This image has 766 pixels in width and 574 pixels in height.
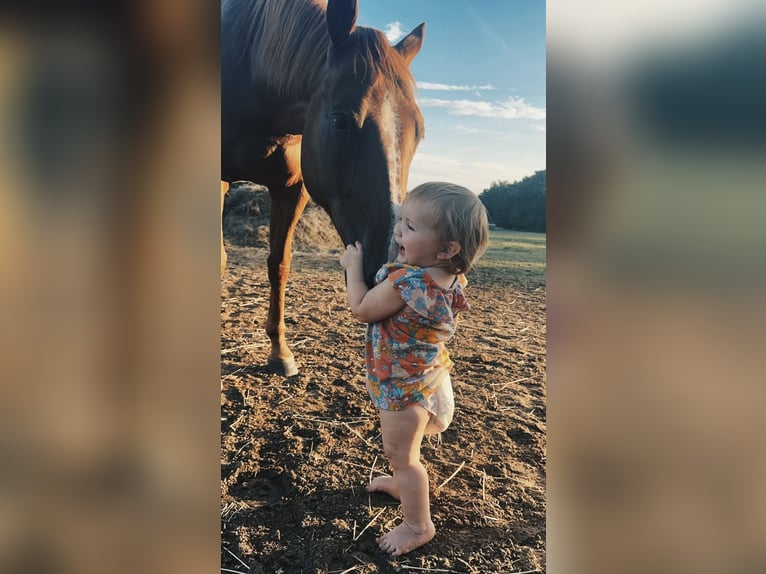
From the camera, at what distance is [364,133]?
1.49 metres

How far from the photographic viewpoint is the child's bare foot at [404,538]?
123cm

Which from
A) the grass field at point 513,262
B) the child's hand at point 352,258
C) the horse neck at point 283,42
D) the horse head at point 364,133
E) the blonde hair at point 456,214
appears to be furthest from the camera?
the grass field at point 513,262

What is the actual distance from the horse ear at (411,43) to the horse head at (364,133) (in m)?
0.31

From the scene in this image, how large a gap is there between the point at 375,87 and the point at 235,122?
0.87 meters

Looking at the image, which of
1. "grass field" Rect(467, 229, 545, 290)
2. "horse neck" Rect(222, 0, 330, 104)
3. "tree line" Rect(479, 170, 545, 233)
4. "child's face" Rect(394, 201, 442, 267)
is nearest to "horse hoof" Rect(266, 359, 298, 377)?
"horse neck" Rect(222, 0, 330, 104)

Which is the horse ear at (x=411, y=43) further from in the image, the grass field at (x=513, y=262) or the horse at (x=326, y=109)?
the grass field at (x=513, y=262)

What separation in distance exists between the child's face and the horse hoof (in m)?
1.51

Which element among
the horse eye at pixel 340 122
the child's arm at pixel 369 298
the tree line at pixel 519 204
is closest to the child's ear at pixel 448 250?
the child's arm at pixel 369 298
